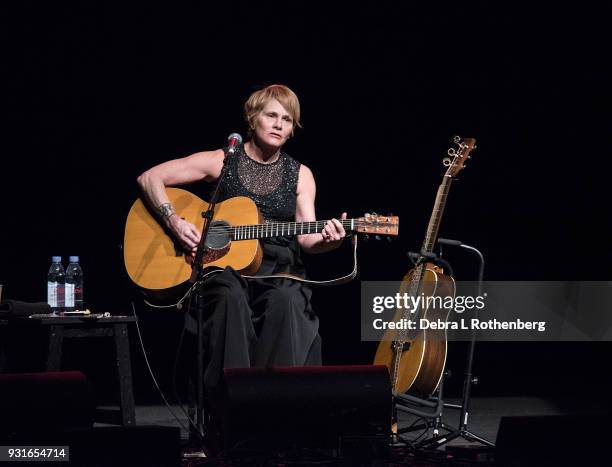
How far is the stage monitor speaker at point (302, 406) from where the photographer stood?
9.27 feet

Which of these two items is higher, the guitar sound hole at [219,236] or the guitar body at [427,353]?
the guitar sound hole at [219,236]

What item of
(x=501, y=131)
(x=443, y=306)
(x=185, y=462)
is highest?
(x=501, y=131)

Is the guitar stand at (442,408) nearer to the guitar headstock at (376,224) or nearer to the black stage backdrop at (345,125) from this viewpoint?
the guitar headstock at (376,224)

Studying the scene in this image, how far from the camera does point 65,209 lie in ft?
16.2

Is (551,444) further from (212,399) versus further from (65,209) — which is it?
(65,209)

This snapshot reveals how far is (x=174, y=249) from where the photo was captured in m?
3.90

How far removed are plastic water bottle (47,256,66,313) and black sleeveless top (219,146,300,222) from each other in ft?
3.33

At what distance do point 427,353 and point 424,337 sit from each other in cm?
7

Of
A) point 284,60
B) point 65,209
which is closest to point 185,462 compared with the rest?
point 65,209

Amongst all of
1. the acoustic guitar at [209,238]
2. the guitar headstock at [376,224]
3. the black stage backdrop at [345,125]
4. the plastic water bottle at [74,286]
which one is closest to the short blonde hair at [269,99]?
the acoustic guitar at [209,238]

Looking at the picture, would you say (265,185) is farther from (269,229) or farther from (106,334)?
(106,334)

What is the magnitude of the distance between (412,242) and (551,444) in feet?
8.81

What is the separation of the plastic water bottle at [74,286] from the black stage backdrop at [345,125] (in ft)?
1.40

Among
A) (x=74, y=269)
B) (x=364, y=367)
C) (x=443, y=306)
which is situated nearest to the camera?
(x=364, y=367)
